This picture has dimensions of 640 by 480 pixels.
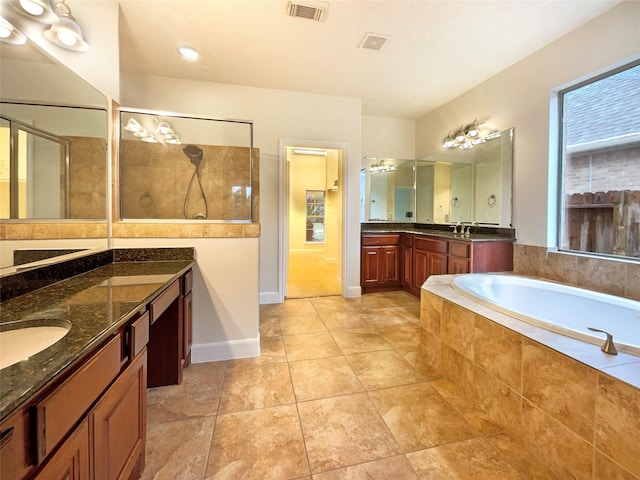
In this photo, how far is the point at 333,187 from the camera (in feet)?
20.7

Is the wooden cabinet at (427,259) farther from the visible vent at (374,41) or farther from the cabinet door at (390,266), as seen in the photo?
the visible vent at (374,41)

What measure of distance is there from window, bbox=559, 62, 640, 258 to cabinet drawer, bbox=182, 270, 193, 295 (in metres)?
3.24

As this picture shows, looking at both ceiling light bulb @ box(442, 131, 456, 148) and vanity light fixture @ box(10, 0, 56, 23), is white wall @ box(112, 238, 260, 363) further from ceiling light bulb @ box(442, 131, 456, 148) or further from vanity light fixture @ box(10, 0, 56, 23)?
ceiling light bulb @ box(442, 131, 456, 148)

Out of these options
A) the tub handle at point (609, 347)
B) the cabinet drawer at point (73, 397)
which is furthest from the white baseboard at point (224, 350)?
the tub handle at point (609, 347)

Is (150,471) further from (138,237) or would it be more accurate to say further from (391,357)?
(391,357)

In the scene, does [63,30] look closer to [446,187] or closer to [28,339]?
[28,339]

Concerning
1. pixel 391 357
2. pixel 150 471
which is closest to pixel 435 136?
pixel 391 357

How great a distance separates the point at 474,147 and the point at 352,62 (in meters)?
1.91

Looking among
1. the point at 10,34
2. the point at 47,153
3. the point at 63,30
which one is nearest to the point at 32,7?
the point at 63,30

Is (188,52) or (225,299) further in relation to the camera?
(188,52)

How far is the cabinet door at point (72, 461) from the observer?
0.62 m

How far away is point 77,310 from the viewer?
3.30 feet

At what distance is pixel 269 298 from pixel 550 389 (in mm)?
2897

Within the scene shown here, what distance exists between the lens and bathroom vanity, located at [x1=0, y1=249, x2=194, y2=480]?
1.86ft
